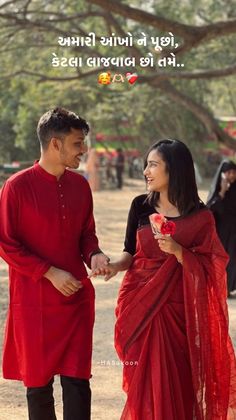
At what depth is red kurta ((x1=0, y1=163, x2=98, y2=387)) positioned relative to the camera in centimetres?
354

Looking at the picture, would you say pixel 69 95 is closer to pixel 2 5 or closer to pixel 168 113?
pixel 168 113

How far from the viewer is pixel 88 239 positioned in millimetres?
3783

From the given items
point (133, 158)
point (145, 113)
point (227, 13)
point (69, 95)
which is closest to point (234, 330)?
point (227, 13)

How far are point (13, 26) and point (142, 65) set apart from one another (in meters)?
3.43

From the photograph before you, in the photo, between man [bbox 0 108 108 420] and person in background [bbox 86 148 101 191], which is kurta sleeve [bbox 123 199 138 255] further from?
person in background [bbox 86 148 101 191]

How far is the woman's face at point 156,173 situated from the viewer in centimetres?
358

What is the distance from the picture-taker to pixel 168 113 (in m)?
30.1

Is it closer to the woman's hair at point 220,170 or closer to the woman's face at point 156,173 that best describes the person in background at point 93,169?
the woman's hair at point 220,170

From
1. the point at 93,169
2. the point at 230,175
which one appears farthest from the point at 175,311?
the point at 93,169

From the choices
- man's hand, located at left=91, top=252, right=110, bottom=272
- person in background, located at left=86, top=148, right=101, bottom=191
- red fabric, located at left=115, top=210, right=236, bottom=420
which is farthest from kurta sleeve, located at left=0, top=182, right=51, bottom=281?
person in background, located at left=86, top=148, right=101, bottom=191

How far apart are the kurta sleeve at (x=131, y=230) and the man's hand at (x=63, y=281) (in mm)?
437

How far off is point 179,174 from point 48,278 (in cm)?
79

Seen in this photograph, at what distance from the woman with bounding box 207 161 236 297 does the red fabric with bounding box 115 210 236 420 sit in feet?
14.9

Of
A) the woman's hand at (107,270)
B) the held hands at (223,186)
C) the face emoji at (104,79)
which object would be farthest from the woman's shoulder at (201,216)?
the face emoji at (104,79)
